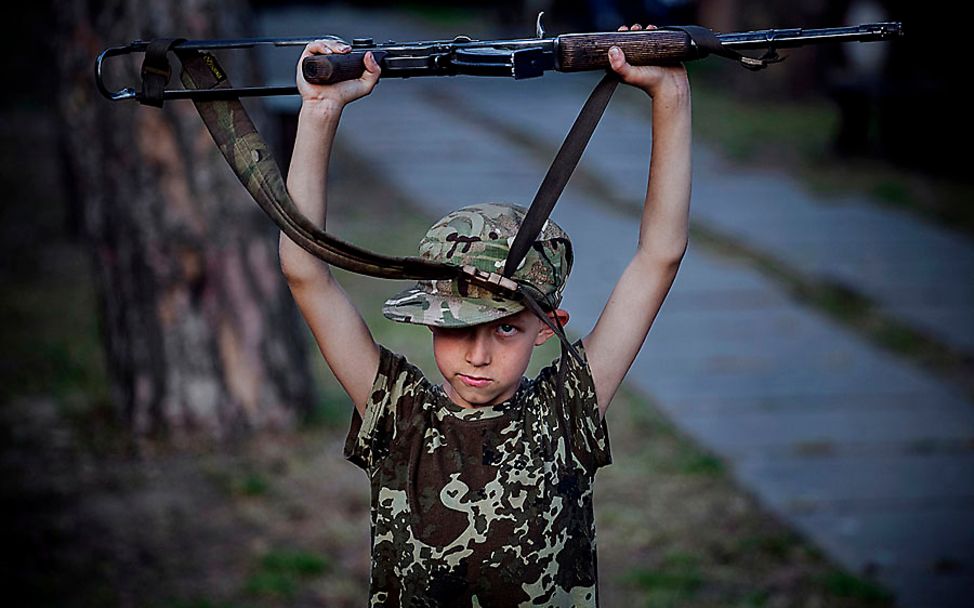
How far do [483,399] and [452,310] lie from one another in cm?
17

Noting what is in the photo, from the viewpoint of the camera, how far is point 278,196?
2084 millimetres

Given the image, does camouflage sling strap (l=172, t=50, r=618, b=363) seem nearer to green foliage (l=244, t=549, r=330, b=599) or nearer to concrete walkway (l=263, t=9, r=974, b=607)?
green foliage (l=244, t=549, r=330, b=599)

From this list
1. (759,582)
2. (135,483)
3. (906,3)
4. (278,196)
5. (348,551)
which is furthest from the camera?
(906,3)

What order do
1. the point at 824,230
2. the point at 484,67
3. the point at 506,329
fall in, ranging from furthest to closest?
the point at 824,230, the point at 506,329, the point at 484,67

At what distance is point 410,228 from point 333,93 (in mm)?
6908

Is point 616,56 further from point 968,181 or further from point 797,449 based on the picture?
point 968,181

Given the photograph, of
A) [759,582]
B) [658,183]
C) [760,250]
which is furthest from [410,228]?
[658,183]

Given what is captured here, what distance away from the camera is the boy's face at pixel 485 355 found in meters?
2.13

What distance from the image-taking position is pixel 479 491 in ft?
7.17

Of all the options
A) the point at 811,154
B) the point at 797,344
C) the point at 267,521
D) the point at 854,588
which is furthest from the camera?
the point at 811,154

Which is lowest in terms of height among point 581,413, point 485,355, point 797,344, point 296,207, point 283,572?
point 283,572

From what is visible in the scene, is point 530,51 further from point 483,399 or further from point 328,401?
point 328,401

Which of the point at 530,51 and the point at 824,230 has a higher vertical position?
the point at 530,51

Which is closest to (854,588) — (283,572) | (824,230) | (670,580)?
(670,580)
